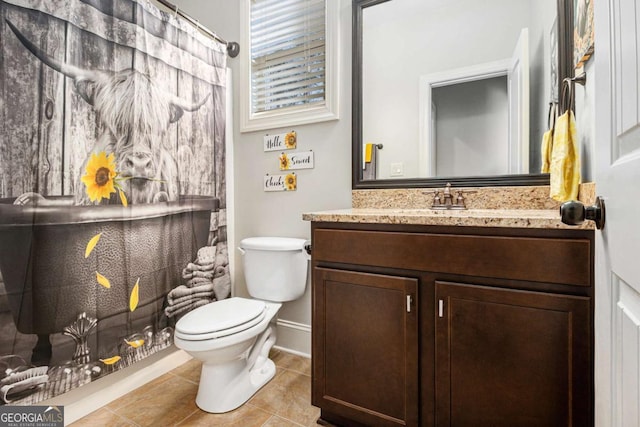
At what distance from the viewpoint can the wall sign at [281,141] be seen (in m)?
1.95

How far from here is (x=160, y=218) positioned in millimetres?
1644

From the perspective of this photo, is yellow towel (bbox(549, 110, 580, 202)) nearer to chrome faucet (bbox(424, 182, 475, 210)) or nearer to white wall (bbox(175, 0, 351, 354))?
chrome faucet (bbox(424, 182, 475, 210))

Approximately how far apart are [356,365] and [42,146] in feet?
4.79

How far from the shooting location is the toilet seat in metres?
1.33

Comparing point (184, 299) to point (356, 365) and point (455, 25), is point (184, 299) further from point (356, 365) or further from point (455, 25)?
point (455, 25)

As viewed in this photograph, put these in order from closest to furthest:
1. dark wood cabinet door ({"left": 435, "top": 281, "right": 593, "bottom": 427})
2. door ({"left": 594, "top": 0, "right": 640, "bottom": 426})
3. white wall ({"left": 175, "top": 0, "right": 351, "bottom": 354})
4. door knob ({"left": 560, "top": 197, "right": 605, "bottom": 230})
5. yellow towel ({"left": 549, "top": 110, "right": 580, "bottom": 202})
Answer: door ({"left": 594, "top": 0, "right": 640, "bottom": 426}) → door knob ({"left": 560, "top": 197, "right": 605, "bottom": 230}) → dark wood cabinet door ({"left": 435, "top": 281, "right": 593, "bottom": 427}) → yellow towel ({"left": 549, "top": 110, "right": 580, "bottom": 202}) → white wall ({"left": 175, "top": 0, "right": 351, "bottom": 354})

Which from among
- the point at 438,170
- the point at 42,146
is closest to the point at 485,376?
the point at 438,170

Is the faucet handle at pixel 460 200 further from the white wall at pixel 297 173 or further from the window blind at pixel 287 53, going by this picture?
the window blind at pixel 287 53

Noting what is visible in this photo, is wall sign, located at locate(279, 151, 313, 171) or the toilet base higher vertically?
wall sign, located at locate(279, 151, 313, 171)

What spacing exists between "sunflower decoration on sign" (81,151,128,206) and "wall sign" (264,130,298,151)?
871 mm

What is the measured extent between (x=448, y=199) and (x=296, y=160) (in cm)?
90

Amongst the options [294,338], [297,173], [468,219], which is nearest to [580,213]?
[468,219]

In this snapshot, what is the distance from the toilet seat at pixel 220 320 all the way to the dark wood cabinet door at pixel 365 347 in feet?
1.09
